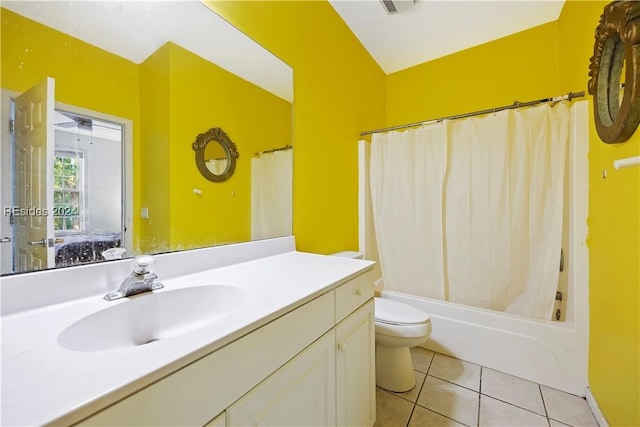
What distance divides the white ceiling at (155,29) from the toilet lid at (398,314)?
1.43 metres

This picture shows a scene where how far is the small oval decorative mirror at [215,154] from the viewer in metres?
1.09

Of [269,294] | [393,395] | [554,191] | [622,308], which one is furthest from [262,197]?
[554,191]

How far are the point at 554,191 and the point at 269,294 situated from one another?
1.86 metres

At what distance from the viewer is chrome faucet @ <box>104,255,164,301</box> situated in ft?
2.43

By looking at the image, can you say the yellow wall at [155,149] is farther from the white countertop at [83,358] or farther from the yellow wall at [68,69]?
the white countertop at [83,358]

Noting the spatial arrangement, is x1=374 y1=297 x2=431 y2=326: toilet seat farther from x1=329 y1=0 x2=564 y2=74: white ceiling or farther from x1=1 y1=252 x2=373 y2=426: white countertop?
x1=329 y1=0 x2=564 y2=74: white ceiling

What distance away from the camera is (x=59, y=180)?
0.72 m

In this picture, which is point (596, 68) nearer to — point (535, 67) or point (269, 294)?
point (535, 67)

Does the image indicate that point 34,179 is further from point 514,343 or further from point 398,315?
point 514,343

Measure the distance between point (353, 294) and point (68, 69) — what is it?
1.17 m

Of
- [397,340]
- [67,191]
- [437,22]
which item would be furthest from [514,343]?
[437,22]

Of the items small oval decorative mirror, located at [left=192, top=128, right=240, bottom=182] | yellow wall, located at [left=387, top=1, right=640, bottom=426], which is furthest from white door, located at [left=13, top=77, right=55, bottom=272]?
yellow wall, located at [left=387, top=1, right=640, bottom=426]

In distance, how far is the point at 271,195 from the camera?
1.42 metres

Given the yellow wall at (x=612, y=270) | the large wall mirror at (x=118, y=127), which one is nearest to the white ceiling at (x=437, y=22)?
the yellow wall at (x=612, y=270)
